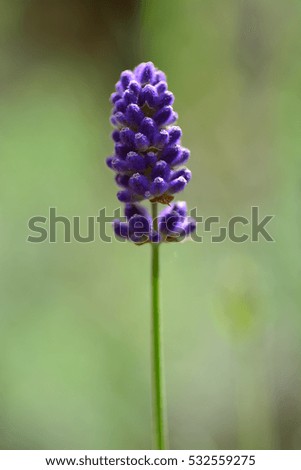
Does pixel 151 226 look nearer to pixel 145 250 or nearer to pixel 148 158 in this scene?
pixel 148 158

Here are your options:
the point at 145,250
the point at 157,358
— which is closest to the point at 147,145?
the point at 157,358

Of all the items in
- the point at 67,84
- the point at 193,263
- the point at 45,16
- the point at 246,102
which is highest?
the point at 45,16

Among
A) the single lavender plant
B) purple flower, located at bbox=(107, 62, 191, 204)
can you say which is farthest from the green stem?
purple flower, located at bbox=(107, 62, 191, 204)

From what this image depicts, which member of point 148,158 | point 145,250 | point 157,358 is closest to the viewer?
point 157,358

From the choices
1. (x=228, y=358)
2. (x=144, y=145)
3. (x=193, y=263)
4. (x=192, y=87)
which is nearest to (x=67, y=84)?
→ (x=192, y=87)

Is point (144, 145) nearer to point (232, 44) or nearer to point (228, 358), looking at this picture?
point (228, 358)

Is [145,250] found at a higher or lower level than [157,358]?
higher

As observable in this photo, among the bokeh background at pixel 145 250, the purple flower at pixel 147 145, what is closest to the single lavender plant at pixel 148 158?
the purple flower at pixel 147 145
